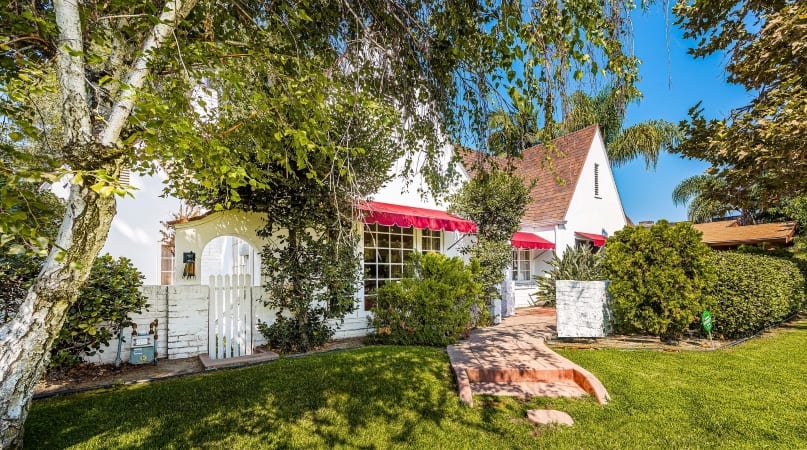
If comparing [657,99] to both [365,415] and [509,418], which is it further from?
[365,415]

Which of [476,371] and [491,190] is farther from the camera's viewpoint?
[491,190]

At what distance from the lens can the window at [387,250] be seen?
1221 cm

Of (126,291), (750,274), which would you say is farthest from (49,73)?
(750,274)

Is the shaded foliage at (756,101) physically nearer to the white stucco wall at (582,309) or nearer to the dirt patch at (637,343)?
the dirt patch at (637,343)

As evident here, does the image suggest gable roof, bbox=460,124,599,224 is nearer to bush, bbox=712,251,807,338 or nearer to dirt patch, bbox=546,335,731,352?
bush, bbox=712,251,807,338

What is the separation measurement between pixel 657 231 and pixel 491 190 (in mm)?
4531

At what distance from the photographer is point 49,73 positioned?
184 inches

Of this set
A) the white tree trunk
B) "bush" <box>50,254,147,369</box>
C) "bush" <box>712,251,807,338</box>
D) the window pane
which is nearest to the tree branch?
the white tree trunk

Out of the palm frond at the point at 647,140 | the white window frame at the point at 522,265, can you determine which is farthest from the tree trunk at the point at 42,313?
the palm frond at the point at 647,140

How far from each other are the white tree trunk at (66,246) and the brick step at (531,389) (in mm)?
5490

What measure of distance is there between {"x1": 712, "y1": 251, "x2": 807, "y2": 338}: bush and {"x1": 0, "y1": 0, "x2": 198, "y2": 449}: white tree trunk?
1253cm

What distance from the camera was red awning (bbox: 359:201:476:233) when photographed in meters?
10.5

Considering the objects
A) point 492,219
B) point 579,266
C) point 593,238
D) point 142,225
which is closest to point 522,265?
point 593,238

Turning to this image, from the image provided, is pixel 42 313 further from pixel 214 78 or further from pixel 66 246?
pixel 214 78
